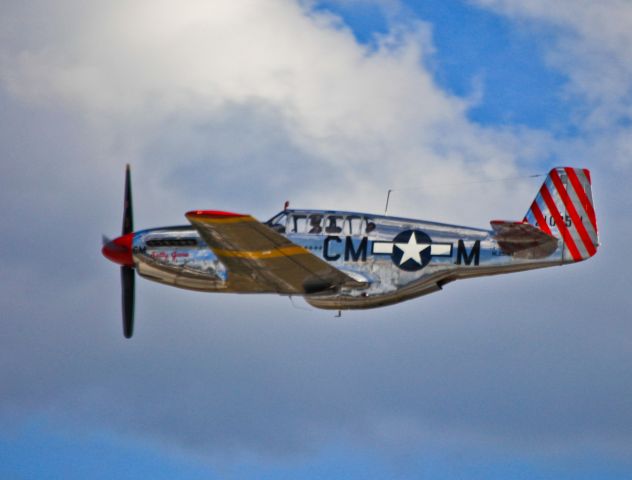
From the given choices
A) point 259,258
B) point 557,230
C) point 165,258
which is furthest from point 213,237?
point 557,230

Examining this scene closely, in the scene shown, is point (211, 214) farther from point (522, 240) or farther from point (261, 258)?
point (522, 240)

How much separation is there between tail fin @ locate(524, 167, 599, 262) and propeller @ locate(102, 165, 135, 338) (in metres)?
10.6

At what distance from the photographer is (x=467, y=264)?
125ft

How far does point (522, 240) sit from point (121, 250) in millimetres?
10648

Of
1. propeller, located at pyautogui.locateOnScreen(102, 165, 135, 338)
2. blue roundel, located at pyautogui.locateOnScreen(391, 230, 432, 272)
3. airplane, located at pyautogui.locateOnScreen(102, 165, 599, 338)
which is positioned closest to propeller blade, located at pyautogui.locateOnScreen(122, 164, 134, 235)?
propeller, located at pyautogui.locateOnScreen(102, 165, 135, 338)

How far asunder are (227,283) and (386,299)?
4154 millimetres

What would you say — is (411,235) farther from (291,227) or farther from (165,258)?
(165,258)

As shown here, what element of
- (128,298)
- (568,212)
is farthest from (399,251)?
(128,298)

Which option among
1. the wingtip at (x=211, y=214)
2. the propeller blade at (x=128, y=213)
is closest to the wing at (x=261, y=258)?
the wingtip at (x=211, y=214)

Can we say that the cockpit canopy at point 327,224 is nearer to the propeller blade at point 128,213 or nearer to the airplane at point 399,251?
the airplane at point 399,251

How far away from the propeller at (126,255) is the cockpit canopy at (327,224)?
4231 mm

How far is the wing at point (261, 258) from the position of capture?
35.0 m

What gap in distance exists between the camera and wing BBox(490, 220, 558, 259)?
1489 inches

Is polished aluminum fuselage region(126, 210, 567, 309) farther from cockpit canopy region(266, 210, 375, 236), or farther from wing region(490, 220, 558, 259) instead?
wing region(490, 220, 558, 259)
